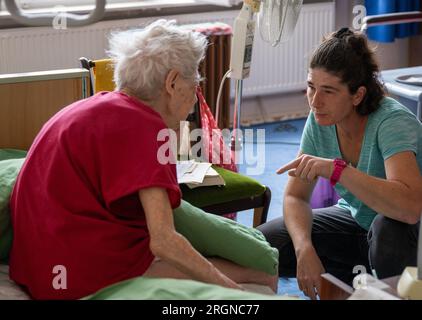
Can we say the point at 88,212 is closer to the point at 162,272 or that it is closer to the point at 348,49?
the point at 162,272

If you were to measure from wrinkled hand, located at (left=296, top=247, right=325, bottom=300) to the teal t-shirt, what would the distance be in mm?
226

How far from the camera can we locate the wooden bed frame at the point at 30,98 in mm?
2646

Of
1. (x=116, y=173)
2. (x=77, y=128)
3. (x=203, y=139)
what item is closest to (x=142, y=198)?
(x=116, y=173)

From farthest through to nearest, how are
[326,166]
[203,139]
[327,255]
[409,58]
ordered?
[409,58], [203,139], [327,255], [326,166]

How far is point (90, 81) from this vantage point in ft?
9.17

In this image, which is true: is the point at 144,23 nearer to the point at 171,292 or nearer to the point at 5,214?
the point at 5,214

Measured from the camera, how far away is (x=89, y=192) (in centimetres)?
180

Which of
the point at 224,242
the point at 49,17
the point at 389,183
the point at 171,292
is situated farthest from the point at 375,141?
the point at 49,17

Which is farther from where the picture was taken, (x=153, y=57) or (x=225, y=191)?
(x=225, y=191)

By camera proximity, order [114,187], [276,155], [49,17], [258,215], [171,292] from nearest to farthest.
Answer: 1. [171,292]
2. [114,187]
3. [258,215]
4. [49,17]
5. [276,155]

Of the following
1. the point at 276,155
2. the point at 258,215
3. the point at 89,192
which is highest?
the point at 89,192

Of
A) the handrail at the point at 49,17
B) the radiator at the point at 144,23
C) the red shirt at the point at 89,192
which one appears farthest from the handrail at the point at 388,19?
the red shirt at the point at 89,192

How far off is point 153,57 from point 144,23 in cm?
269

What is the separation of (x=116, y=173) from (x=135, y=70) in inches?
11.0
